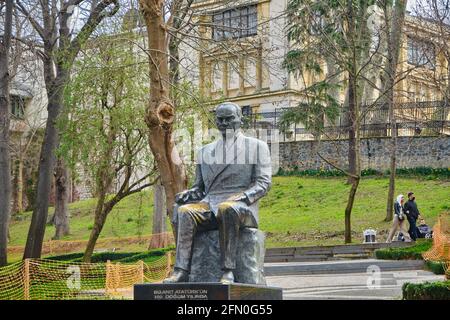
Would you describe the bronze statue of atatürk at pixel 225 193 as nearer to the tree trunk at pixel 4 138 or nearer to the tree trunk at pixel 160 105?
the tree trunk at pixel 160 105

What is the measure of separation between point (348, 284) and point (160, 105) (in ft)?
17.1

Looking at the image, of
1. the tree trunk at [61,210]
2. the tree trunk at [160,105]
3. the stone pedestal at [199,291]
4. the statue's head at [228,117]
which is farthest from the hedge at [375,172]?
the stone pedestal at [199,291]

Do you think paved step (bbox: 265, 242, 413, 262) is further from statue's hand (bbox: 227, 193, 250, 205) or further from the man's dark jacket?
statue's hand (bbox: 227, 193, 250, 205)

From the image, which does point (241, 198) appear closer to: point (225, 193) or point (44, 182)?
point (225, 193)

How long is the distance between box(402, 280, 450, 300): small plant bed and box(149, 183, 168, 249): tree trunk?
17418 mm

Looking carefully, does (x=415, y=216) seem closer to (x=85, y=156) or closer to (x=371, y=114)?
(x=85, y=156)

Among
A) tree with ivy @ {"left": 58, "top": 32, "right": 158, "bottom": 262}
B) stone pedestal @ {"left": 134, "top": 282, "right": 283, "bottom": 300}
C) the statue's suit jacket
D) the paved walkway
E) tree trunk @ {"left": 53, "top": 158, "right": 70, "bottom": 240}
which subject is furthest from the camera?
tree trunk @ {"left": 53, "top": 158, "right": 70, "bottom": 240}

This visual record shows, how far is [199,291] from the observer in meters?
11.6

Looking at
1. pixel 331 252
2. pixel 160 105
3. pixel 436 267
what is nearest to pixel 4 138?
pixel 331 252

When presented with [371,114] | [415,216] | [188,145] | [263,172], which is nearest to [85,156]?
[188,145]

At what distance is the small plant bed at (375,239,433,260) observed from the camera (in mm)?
23312

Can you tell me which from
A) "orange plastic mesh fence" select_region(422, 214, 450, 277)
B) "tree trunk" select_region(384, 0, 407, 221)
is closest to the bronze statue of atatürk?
"orange plastic mesh fence" select_region(422, 214, 450, 277)

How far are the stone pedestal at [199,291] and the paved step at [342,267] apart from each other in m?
10.9

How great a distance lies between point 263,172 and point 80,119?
41.5 ft
